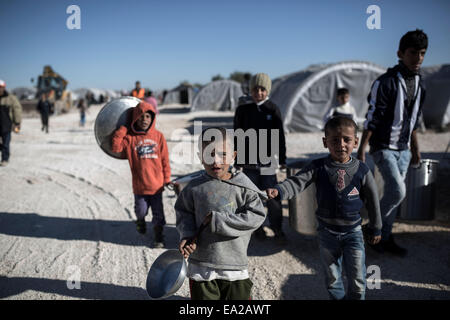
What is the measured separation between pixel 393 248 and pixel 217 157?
2601 millimetres

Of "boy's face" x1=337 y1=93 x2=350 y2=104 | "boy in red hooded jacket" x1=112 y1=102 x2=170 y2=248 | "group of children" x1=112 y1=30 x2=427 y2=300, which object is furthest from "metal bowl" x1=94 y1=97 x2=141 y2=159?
"boy's face" x1=337 y1=93 x2=350 y2=104

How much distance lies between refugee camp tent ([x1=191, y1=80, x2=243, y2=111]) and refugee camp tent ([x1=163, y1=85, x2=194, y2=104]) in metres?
8.84

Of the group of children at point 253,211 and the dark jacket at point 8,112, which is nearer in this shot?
the group of children at point 253,211

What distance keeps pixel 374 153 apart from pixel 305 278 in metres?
1.44

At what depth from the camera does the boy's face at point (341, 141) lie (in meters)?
2.38

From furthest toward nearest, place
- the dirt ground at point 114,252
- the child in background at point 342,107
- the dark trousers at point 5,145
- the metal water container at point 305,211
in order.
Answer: the dark trousers at point 5,145
the child in background at point 342,107
the metal water container at point 305,211
the dirt ground at point 114,252

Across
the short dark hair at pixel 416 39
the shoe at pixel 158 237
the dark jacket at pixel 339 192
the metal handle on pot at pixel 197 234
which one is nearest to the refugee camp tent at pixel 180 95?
the shoe at pixel 158 237

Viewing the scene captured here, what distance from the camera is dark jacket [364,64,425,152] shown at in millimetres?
3340

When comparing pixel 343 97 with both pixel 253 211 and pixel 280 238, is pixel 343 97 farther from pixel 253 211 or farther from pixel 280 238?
pixel 253 211

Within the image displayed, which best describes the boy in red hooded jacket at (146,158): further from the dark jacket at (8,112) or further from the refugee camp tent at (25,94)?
the refugee camp tent at (25,94)

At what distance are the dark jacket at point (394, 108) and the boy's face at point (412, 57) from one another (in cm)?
6

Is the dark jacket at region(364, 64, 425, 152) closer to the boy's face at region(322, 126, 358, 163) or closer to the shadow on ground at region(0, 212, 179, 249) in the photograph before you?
the boy's face at region(322, 126, 358, 163)
